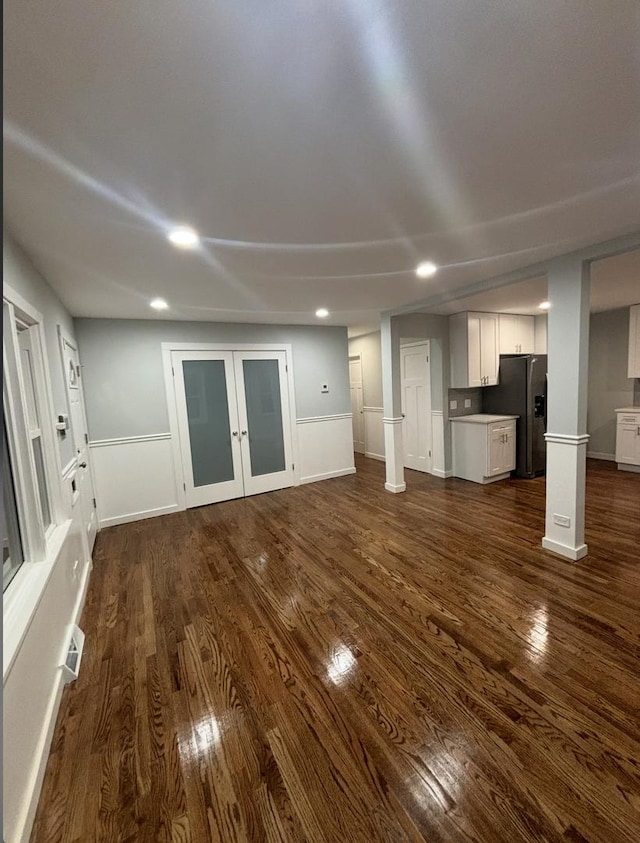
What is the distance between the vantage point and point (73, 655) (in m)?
2.07

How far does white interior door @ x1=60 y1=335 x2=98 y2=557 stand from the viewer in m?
3.13

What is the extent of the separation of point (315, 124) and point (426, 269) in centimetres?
184

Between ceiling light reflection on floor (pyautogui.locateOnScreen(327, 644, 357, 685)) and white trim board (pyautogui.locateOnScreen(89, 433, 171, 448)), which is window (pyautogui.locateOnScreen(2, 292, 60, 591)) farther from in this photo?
white trim board (pyautogui.locateOnScreen(89, 433, 171, 448))

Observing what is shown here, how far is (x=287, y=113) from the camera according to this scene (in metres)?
1.22

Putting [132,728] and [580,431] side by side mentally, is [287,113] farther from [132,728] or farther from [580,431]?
[580,431]

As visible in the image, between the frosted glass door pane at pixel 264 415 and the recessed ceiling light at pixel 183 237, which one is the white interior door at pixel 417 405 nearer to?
the frosted glass door pane at pixel 264 415

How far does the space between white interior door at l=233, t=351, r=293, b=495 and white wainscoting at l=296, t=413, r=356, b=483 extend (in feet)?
0.75

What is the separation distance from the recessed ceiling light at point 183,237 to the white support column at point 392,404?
291 centimetres

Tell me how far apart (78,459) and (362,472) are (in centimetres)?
387

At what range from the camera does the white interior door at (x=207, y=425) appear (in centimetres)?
451

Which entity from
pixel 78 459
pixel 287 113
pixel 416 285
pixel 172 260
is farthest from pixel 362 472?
pixel 287 113

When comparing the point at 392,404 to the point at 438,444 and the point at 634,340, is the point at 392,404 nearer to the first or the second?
the point at 438,444

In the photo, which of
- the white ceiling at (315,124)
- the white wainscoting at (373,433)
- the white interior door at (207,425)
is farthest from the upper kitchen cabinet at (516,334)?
the white interior door at (207,425)

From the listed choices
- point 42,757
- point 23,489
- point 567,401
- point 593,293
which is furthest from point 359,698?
point 593,293
